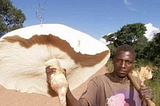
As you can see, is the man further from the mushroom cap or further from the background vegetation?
the background vegetation

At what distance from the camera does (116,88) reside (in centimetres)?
183

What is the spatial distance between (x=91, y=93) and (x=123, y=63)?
315 millimetres

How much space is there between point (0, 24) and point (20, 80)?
1872 cm

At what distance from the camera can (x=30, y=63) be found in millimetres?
1312

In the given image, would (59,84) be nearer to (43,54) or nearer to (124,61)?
(43,54)

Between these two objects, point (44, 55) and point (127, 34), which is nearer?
point (44, 55)

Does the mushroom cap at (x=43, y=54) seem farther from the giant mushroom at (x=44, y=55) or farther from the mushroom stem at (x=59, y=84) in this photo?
the mushroom stem at (x=59, y=84)

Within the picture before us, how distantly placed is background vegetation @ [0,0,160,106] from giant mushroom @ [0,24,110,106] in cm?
424

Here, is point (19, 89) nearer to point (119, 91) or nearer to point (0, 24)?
point (119, 91)

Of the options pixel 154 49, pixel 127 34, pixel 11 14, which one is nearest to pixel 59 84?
pixel 154 49

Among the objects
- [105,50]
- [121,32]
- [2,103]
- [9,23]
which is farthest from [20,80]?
[121,32]

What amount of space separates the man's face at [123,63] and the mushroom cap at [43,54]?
0.36 m

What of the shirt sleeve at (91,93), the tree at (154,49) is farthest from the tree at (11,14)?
the shirt sleeve at (91,93)

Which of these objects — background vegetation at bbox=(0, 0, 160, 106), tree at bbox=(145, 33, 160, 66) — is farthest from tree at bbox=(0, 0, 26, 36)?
tree at bbox=(145, 33, 160, 66)
